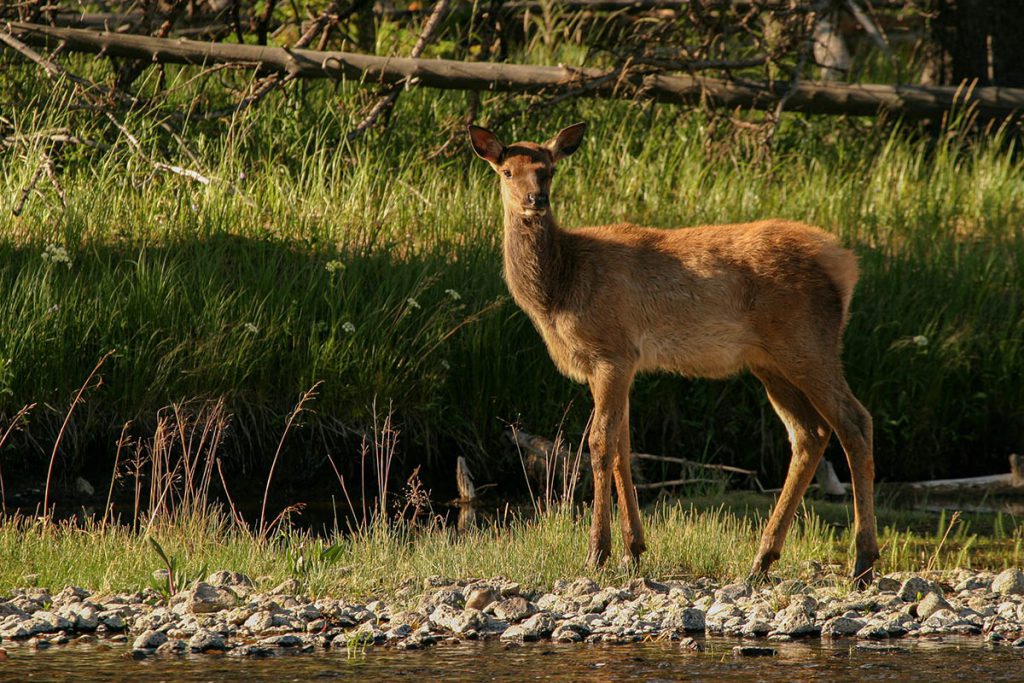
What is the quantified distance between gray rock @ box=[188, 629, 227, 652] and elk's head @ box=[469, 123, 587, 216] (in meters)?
2.70

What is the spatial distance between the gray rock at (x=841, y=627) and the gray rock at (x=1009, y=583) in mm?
976

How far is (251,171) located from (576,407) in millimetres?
4065

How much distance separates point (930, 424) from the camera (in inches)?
408

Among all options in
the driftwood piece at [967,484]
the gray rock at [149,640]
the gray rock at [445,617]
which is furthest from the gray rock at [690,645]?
the driftwood piece at [967,484]

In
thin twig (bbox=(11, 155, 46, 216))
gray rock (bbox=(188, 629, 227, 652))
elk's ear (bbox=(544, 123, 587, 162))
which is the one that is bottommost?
gray rock (bbox=(188, 629, 227, 652))

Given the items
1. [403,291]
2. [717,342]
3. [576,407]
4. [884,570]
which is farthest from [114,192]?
[884,570]

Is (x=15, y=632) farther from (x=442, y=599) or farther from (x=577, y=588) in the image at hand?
(x=577, y=588)

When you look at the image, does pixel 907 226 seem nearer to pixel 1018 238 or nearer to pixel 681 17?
pixel 1018 238

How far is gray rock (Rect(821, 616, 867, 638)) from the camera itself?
6277mm

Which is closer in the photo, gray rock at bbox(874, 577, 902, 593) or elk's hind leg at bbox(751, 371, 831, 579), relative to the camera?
gray rock at bbox(874, 577, 902, 593)

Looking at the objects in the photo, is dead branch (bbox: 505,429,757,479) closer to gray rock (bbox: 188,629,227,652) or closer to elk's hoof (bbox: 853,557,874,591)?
elk's hoof (bbox: 853,557,874,591)

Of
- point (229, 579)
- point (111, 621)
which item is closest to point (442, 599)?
point (229, 579)

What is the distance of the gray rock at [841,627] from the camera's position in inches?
247

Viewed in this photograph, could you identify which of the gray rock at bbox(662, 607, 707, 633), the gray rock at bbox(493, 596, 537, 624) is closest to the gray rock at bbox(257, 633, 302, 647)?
the gray rock at bbox(493, 596, 537, 624)
